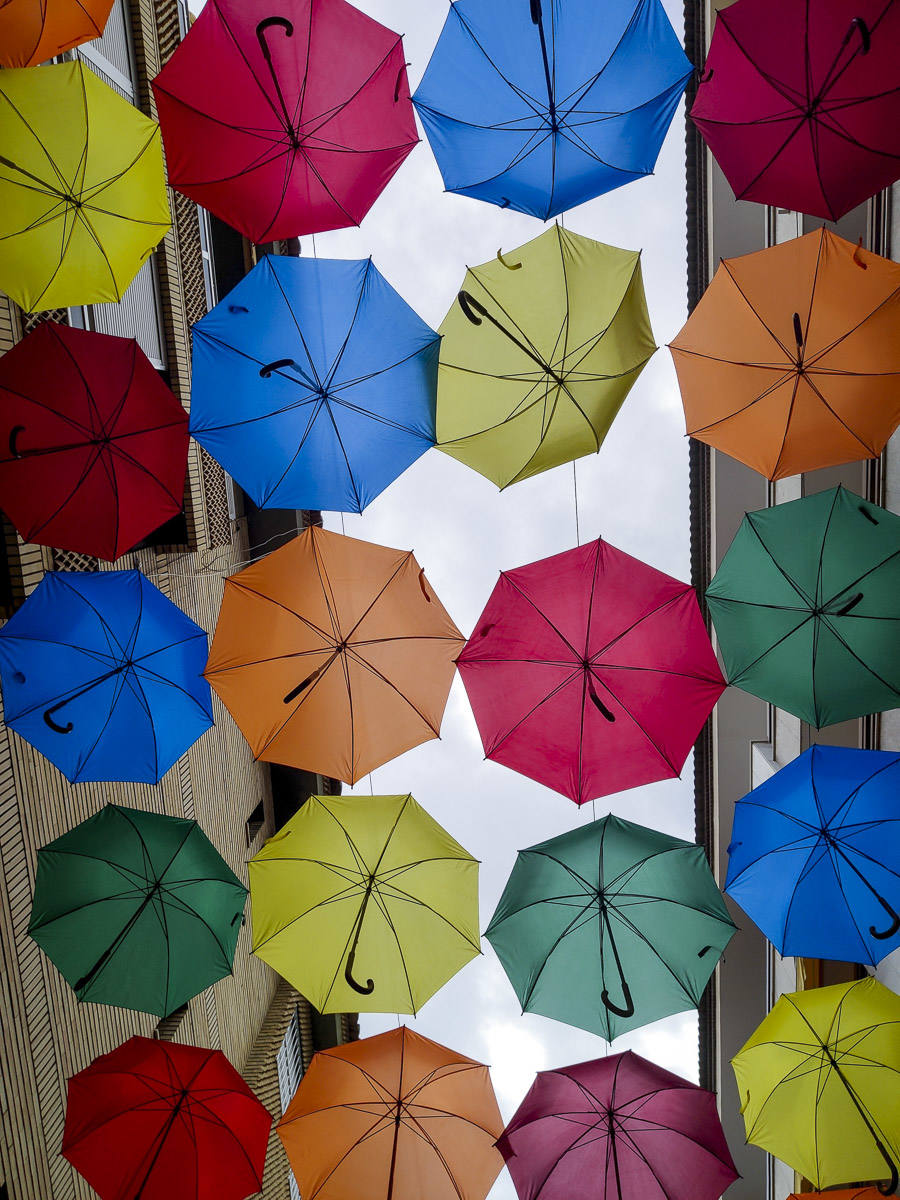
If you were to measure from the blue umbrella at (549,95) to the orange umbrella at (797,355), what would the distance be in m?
1.57

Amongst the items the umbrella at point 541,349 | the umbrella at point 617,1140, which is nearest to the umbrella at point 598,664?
the umbrella at point 541,349

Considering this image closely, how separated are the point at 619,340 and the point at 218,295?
27.2ft

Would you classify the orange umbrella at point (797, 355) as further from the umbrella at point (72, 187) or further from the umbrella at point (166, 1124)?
the umbrella at point (166, 1124)

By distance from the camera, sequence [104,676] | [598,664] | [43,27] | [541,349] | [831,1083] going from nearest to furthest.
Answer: [43,27], [541,349], [104,676], [831,1083], [598,664]

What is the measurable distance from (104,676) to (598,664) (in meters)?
5.03

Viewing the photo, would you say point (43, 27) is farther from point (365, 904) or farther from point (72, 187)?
point (365, 904)

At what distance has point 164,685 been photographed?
892cm

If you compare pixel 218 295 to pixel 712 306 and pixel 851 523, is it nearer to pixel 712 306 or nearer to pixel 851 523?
pixel 712 306

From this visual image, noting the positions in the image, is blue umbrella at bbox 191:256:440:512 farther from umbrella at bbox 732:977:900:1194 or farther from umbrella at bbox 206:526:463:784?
umbrella at bbox 732:977:900:1194

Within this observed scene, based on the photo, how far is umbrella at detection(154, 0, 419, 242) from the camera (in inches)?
301

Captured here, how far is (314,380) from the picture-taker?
8.46 metres

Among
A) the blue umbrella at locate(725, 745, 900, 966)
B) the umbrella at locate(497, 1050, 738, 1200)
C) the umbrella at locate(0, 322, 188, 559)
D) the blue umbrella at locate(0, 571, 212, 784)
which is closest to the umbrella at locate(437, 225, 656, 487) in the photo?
the umbrella at locate(0, 322, 188, 559)

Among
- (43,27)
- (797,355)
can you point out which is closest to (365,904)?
(797,355)

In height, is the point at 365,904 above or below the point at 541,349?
below
